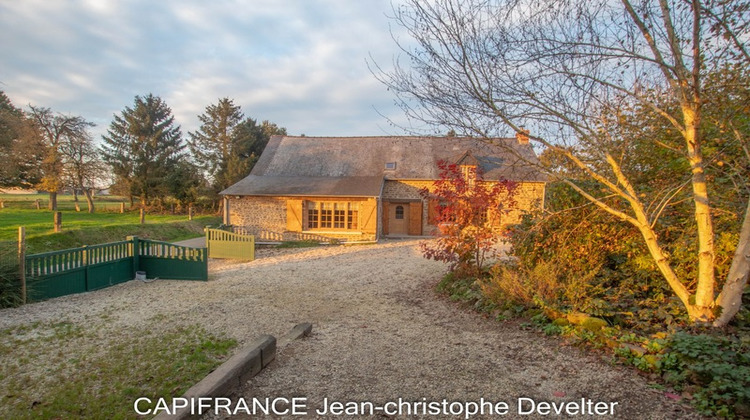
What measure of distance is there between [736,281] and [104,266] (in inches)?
413

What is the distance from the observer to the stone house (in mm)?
16797

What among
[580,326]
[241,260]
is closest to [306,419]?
[580,326]

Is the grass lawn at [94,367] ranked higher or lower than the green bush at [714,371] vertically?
lower

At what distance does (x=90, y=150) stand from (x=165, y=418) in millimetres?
29039

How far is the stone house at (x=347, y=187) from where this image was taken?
16797mm

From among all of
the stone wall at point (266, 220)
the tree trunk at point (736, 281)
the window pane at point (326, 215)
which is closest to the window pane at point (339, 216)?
the window pane at point (326, 215)

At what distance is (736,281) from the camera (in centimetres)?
378

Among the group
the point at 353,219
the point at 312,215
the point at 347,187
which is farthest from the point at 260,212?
the point at 353,219

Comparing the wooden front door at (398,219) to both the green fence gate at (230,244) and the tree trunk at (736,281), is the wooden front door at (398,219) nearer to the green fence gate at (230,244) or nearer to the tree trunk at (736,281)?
the green fence gate at (230,244)

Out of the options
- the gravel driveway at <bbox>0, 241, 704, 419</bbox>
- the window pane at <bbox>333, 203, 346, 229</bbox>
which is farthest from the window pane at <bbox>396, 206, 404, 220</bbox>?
the gravel driveway at <bbox>0, 241, 704, 419</bbox>

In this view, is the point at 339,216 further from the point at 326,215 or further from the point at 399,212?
the point at 399,212

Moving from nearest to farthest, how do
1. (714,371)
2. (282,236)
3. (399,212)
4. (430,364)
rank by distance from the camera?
(714,371)
(430,364)
(282,236)
(399,212)

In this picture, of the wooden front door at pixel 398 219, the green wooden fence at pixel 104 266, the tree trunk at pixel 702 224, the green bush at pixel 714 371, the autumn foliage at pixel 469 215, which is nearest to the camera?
the green bush at pixel 714 371

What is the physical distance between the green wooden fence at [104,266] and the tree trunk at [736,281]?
9.01 metres
